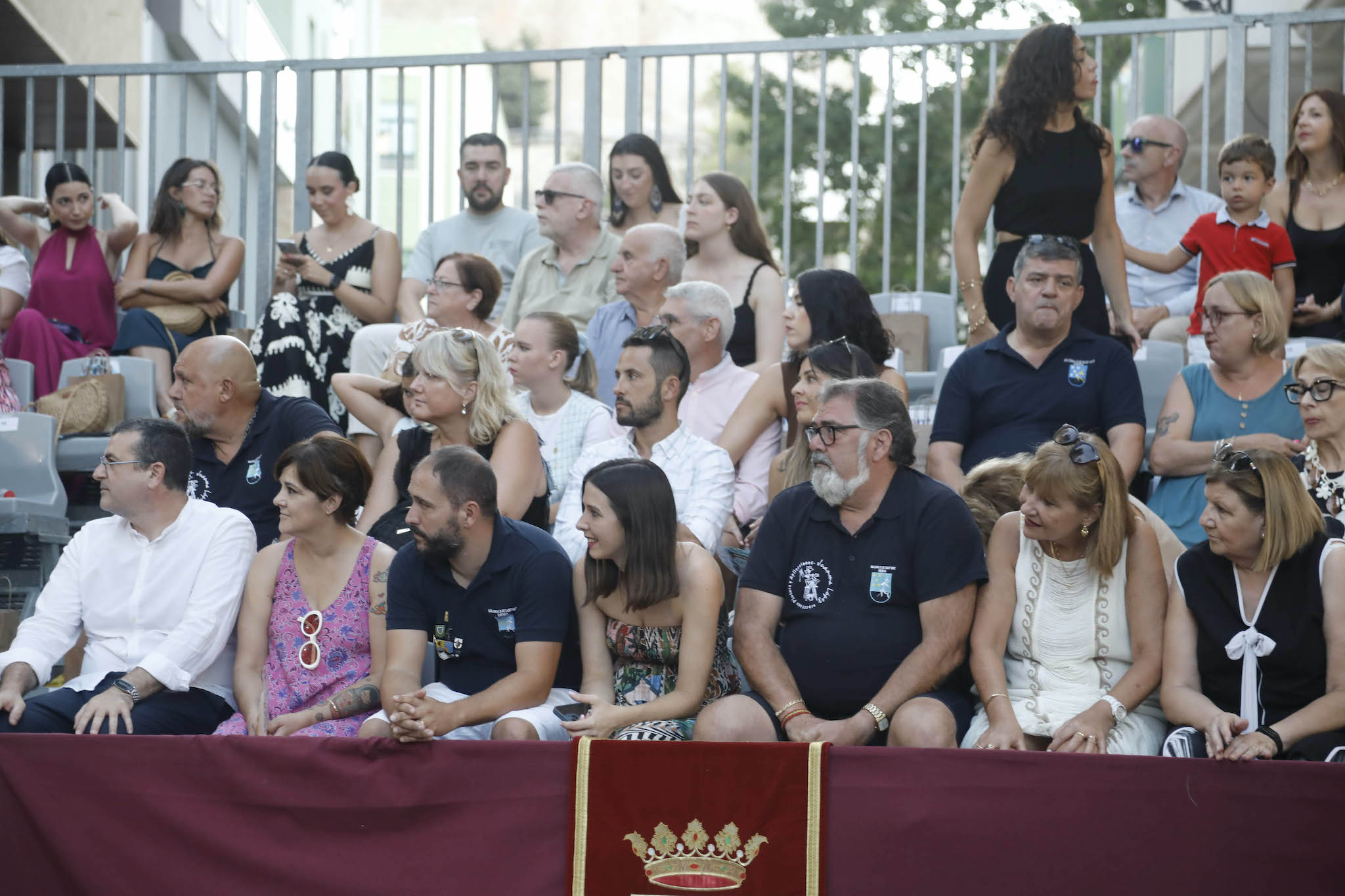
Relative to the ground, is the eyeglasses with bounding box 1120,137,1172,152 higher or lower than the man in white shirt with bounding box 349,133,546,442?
higher

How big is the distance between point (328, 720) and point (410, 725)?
0.74 metres

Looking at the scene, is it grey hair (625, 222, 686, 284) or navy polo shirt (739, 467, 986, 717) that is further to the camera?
grey hair (625, 222, 686, 284)

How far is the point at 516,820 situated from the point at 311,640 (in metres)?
1.13

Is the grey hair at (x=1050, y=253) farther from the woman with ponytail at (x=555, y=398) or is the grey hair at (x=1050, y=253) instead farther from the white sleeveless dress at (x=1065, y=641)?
the woman with ponytail at (x=555, y=398)

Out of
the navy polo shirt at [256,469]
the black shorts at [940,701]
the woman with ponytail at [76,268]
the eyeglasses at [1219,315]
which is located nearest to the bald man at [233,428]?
the navy polo shirt at [256,469]

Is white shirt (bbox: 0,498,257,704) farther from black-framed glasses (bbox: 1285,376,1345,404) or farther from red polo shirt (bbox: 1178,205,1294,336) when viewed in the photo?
red polo shirt (bbox: 1178,205,1294,336)

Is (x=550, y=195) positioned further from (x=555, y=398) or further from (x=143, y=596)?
(x=143, y=596)

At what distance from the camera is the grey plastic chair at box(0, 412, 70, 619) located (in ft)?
17.9

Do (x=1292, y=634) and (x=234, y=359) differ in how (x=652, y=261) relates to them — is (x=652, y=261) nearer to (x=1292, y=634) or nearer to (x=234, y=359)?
(x=234, y=359)

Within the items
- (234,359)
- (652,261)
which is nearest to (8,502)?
(234,359)

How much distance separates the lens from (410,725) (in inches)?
132

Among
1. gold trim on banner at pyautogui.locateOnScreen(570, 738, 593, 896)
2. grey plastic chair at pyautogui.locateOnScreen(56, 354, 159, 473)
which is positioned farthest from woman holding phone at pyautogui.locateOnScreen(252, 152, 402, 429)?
gold trim on banner at pyautogui.locateOnScreen(570, 738, 593, 896)

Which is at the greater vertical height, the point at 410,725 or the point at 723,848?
the point at 410,725

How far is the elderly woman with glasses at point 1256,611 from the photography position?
11.8 ft
